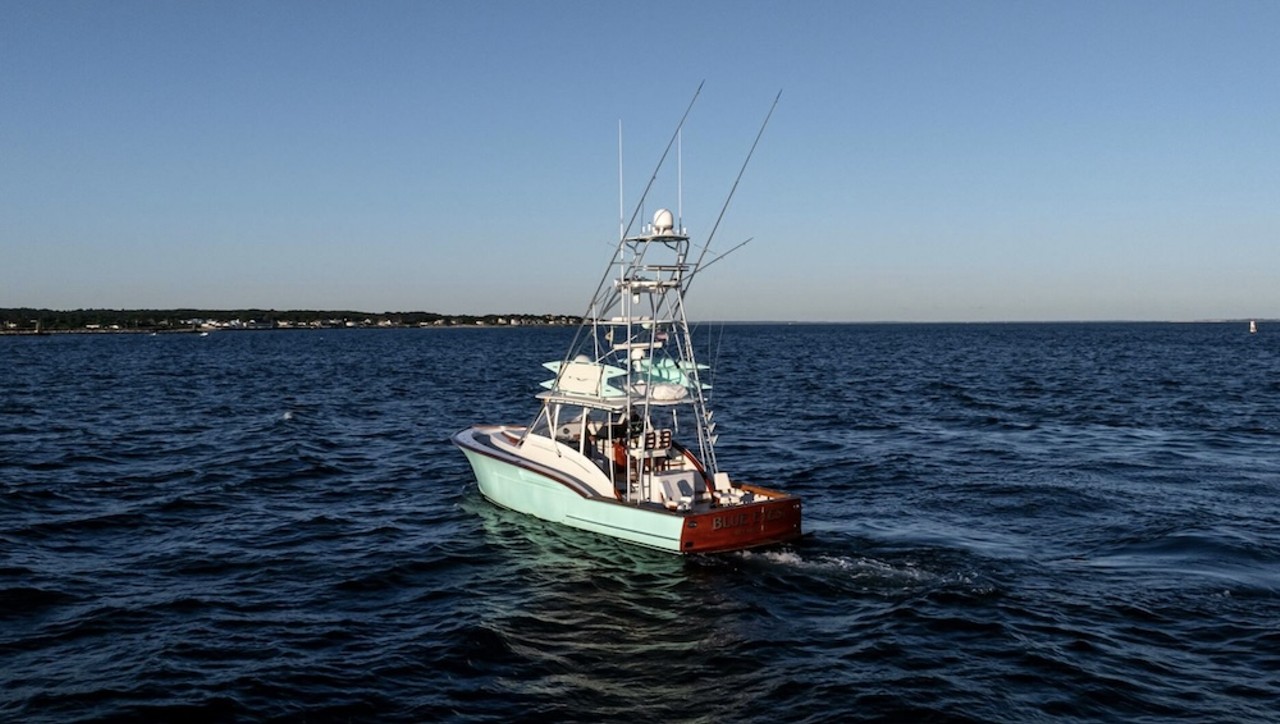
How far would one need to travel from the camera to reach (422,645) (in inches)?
532

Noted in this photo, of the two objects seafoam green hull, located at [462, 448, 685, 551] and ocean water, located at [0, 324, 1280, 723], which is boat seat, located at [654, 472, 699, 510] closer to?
seafoam green hull, located at [462, 448, 685, 551]

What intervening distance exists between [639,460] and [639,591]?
3816 millimetres

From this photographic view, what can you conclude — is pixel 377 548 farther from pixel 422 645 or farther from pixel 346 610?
pixel 422 645

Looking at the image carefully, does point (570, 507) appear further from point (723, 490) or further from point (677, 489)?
point (723, 490)

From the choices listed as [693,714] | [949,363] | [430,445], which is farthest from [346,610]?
[949,363]

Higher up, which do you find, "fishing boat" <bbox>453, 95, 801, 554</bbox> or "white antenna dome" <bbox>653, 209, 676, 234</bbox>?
"white antenna dome" <bbox>653, 209, 676, 234</bbox>

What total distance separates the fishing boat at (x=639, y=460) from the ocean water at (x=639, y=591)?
0.62 m

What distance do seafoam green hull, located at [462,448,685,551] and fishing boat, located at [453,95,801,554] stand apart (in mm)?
29

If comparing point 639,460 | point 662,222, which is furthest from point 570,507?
point 662,222

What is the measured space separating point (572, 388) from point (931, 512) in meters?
9.76

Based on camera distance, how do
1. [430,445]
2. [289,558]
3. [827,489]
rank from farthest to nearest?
[430,445], [827,489], [289,558]

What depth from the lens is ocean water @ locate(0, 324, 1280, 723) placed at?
11.8 m

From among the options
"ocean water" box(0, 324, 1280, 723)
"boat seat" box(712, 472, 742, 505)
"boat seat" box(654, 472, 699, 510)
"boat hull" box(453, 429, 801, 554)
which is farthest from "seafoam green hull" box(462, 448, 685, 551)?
"boat seat" box(712, 472, 742, 505)

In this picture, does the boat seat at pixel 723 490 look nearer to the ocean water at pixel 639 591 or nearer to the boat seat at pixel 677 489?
the boat seat at pixel 677 489
